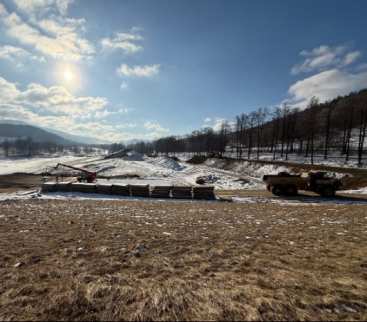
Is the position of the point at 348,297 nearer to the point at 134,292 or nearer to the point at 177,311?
the point at 177,311

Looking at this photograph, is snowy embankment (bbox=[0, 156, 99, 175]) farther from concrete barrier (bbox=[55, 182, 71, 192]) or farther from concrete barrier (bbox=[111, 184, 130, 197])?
concrete barrier (bbox=[111, 184, 130, 197])

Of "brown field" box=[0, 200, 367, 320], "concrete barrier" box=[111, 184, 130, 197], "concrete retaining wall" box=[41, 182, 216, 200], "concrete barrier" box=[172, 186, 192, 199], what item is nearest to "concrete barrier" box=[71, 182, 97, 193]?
"concrete retaining wall" box=[41, 182, 216, 200]

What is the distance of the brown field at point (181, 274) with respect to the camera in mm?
2938

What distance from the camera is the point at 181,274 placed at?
161 inches

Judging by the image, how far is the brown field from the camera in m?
2.94

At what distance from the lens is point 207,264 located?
460cm

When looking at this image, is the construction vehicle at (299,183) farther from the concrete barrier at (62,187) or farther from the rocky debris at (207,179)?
the concrete barrier at (62,187)

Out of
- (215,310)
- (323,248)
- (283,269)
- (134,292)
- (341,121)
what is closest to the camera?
(215,310)

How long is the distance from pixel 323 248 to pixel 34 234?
8782mm

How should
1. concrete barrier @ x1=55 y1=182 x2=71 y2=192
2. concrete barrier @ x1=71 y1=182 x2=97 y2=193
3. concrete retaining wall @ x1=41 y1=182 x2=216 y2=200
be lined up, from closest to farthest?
A: concrete retaining wall @ x1=41 y1=182 x2=216 y2=200 < concrete barrier @ x1=71 y1=182 x2=97 y2=193 < concrete barrier @ x1=55 y1=182 x2=71 y2=192

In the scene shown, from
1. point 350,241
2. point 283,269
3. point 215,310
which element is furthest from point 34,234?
point 350,241

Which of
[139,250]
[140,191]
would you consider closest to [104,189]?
[140,191]

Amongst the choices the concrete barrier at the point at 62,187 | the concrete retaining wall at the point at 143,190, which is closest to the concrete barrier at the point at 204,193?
the concrete retaining wall at the point at 143,190

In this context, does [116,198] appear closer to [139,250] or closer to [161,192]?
[161,192]
